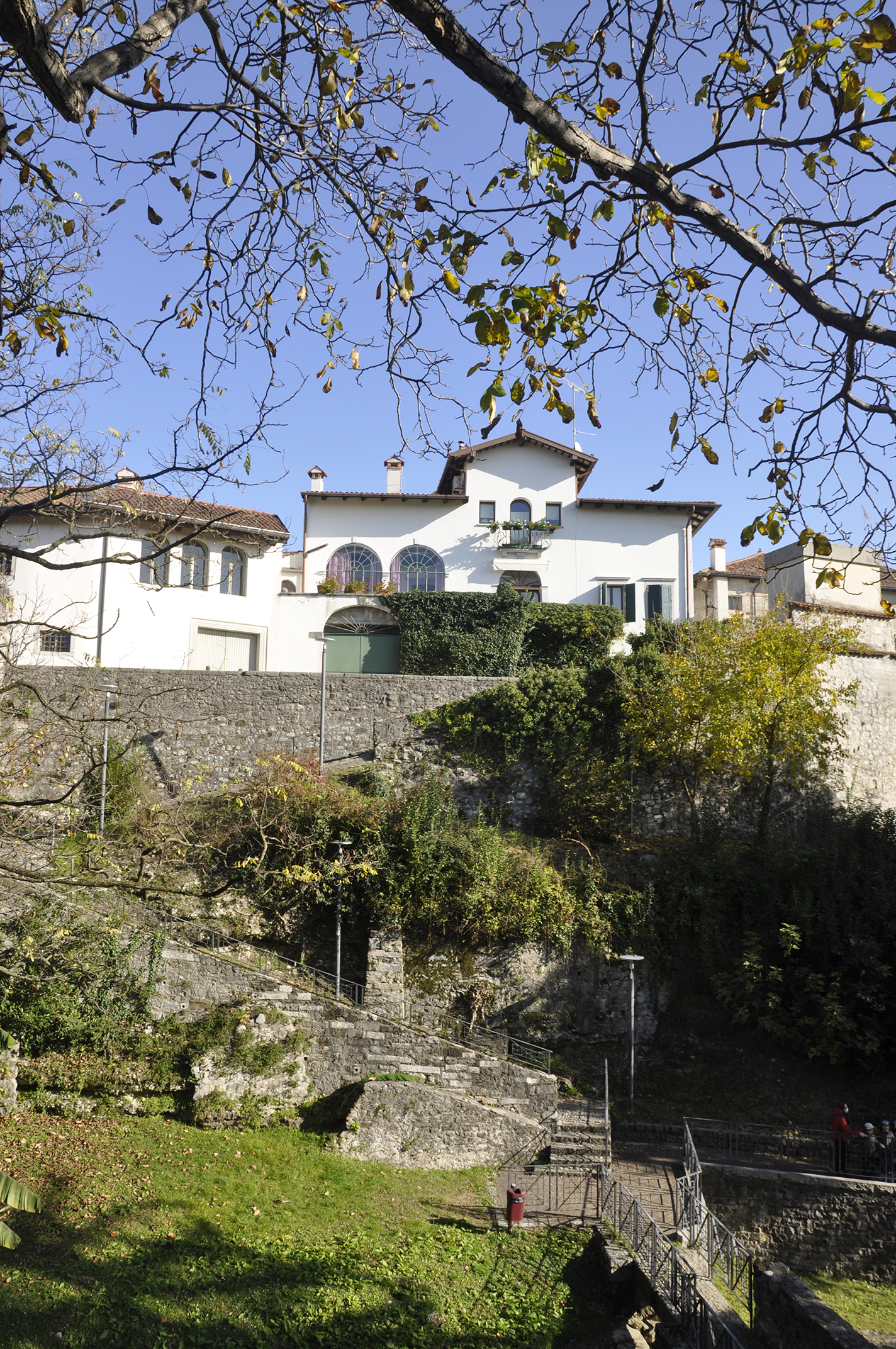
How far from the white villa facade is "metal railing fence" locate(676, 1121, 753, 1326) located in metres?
17.3

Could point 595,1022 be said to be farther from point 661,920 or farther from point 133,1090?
point 133,1090

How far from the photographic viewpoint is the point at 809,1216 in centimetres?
1397

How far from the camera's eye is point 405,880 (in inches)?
731

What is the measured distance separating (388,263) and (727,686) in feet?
54.0

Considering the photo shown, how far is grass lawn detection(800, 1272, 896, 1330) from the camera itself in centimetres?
1201

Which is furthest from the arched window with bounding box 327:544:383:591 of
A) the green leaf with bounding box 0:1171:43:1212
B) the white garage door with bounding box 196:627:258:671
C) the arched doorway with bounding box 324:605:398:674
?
the green leaf with bounding box 0:1171:43:1212

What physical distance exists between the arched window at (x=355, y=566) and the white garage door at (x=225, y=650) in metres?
3.46

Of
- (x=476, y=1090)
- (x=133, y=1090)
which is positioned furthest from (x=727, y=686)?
(x=133, y=1090)

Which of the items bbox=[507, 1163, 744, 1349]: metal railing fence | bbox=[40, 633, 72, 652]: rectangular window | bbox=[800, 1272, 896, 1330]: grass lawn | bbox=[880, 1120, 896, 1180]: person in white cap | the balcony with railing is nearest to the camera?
bbox=[507, 1163, 744, 1349]: metal railing fence

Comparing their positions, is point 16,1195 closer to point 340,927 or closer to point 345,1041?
point 345,1041

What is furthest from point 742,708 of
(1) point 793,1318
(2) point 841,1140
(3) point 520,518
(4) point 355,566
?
(4) point 355,566

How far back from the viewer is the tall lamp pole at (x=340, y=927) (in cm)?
1717

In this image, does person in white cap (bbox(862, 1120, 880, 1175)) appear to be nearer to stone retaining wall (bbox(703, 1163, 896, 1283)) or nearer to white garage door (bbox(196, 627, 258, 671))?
stone retaining wall (bbox(703, 1163, 896, 1283))

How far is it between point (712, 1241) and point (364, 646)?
62.0 feet
